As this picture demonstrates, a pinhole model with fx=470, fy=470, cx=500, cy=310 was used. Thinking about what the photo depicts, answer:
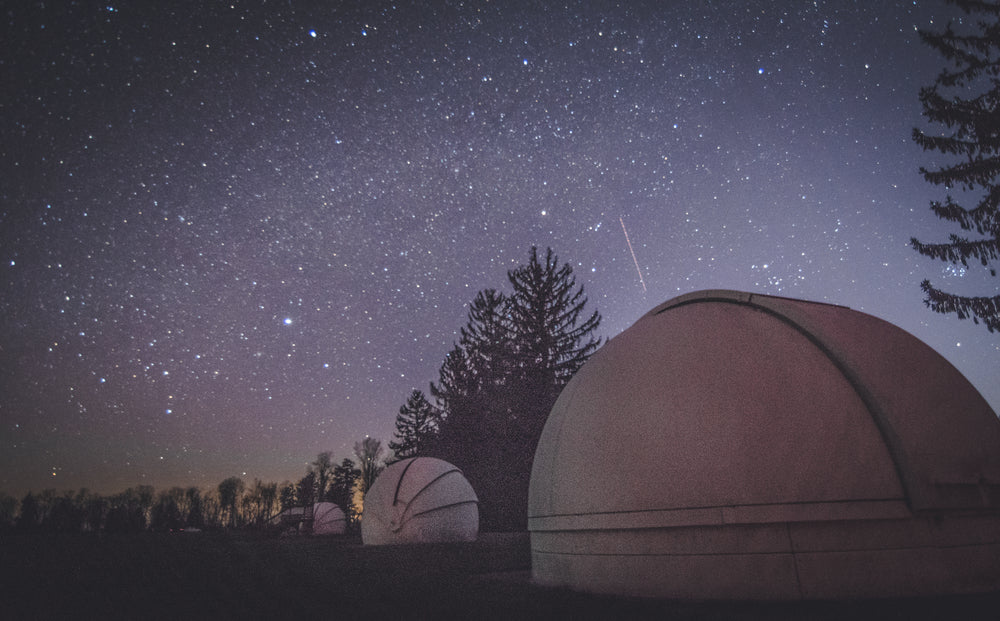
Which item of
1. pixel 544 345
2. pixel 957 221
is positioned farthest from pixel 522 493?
pixel 957 221

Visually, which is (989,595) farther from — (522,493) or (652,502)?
(522,493)

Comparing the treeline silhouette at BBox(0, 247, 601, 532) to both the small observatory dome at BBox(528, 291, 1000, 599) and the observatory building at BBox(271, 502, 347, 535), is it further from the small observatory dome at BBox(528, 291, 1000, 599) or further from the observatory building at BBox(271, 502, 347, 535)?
the small observatory dome at BBox(528, 291, 1000, 599)

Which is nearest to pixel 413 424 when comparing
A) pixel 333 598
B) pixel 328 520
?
pixel 328 520

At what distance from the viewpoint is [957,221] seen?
16.0 metres

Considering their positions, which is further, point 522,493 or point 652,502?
point 522,493

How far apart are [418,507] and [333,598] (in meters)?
12.7

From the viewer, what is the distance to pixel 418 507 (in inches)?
700

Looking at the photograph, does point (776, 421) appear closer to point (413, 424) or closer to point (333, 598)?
point (333, 598)

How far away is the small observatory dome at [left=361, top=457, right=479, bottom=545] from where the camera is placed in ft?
57.7

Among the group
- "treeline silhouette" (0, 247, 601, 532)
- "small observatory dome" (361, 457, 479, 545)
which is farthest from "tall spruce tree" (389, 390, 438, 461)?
"small observatory dome" (361, 457, 479, 545)

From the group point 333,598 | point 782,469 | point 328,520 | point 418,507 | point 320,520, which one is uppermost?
point 782,469

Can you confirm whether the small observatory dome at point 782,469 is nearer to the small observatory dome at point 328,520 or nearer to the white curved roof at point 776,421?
the white curved roof at point 776,421

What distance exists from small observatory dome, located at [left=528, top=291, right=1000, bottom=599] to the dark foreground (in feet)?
0.87

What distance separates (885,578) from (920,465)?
1.12 meters
